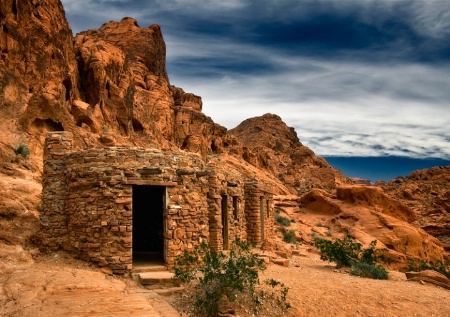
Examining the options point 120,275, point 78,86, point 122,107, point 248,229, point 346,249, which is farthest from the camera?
point 122,107

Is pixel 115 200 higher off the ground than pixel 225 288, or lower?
higher

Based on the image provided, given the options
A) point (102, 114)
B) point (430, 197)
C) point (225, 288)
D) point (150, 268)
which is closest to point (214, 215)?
point (150, 268)

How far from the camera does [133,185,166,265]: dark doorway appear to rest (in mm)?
15148

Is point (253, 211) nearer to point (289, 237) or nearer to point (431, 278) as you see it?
point (289, 237)

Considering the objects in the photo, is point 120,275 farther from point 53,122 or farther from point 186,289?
point 53,122

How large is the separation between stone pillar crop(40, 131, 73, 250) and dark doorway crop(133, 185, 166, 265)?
435cm

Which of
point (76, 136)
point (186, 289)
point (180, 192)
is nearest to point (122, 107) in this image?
point (76, 136)

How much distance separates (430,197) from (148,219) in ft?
122

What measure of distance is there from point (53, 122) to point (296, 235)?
51.3 ft

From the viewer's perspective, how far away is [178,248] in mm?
10391

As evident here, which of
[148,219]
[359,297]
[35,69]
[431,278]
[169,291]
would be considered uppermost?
[35,69]

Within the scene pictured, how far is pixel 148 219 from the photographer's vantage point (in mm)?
15672

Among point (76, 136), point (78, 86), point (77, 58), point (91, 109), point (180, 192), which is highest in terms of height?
point (77, 58)

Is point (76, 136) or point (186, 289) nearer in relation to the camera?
point (186, 289)
